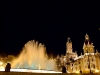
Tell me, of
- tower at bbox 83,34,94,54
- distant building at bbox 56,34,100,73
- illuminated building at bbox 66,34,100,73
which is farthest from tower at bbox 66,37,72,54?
tower at bbox 83,34,94,54

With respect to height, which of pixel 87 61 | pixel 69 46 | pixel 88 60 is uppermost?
pixel 69 46

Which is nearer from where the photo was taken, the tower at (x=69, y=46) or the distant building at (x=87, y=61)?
the distant building at (x=87, y=61)

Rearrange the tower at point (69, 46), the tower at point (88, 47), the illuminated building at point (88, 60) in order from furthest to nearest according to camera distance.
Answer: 1. the tower at point (69, 46)
2. the tower at point (88, 47)
3. the illuminated building at point (88, 60)

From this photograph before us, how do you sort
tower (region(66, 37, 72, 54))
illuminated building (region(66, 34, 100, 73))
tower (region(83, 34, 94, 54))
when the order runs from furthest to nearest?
tower (region(66, 37, 72, 54)) < tower (region(83, 34, 94, 54)) < illuminated building (region(66, 34, 100, 73))

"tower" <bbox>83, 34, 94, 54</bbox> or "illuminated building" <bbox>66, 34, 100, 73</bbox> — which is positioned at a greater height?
"tower" <bbox>83, 34, 94, 54</bbox>

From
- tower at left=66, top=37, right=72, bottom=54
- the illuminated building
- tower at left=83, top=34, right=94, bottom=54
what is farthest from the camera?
tower at left=66, top=37, right=72, bottom=54

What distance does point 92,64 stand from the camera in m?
62.1

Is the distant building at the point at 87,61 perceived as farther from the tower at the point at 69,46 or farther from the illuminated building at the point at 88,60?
the tower at the point at 69,46

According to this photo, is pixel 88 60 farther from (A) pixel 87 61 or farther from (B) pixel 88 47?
(B) pixel 88 47

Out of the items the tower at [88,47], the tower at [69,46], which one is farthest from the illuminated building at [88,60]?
the tower at [69,46]

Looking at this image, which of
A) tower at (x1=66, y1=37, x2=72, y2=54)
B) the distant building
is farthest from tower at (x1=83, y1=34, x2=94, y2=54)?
tower at (x1=66, y1=37, x2=72, y2=54)

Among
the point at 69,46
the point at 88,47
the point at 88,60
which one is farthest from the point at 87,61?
the point at 69,46

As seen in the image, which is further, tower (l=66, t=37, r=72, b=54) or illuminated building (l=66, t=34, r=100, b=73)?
tower (l=66, t=37, r=72, b=54)

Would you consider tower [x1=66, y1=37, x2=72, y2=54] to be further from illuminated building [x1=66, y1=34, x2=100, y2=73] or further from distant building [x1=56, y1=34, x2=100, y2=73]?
illuminated building [x1=66, y1=34, x2=100, y2=73]
